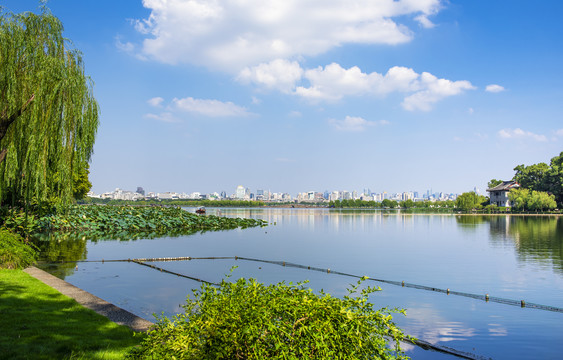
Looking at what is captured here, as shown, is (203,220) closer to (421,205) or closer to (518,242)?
(518,242)

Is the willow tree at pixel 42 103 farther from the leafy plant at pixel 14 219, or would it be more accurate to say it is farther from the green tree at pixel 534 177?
the green tree at pixel 534 177

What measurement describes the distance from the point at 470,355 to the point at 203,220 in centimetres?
3759

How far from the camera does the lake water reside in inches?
381

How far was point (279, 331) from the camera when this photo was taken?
10.8ft

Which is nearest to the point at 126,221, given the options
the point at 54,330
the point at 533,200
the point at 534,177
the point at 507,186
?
the point at 54,330

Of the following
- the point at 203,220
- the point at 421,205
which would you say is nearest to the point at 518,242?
the point at 203,220

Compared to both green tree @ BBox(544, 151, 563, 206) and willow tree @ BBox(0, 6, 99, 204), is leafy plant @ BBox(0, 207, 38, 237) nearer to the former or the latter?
willow tree @ BBox(0, 6, 99, 204)

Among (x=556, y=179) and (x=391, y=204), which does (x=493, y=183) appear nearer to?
(x=556, y=179)

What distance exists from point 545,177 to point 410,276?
281 ft

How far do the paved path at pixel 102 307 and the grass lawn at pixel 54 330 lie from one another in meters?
0.20

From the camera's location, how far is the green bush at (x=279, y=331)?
3158mm

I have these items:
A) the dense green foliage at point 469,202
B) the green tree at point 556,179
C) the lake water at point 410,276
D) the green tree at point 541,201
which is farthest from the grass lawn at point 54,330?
the dense green foliage at point 469,202

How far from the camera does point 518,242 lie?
97.2 feet

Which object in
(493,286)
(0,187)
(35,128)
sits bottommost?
(493,286)
